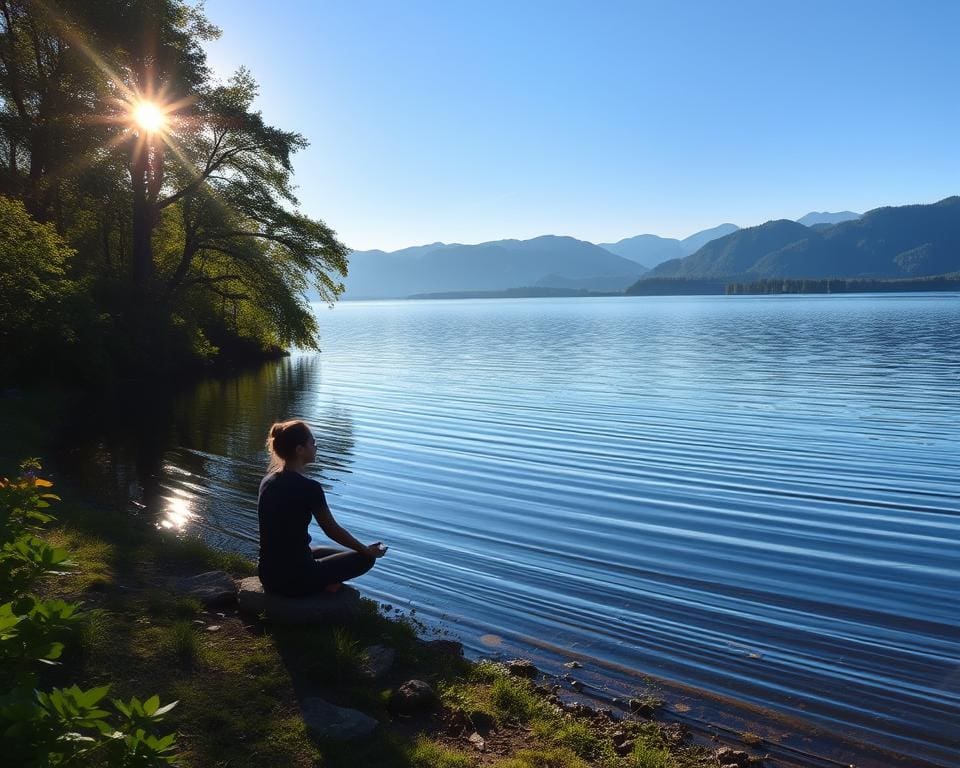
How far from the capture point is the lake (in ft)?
27.2

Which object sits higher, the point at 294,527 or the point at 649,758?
the point at 294,527

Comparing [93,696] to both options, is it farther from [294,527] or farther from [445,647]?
[445,647]

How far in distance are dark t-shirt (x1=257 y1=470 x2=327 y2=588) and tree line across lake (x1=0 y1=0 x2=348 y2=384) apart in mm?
21359

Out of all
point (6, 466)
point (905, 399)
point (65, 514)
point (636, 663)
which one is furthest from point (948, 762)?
point (905, 399)

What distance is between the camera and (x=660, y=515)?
14070mm

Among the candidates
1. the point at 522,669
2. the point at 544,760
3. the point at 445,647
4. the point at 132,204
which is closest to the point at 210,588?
the point at 445,647

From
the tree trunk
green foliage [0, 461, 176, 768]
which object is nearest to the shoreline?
green foliage [0, 461, 176, 768]

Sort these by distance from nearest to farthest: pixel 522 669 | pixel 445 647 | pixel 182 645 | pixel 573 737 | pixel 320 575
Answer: pixel 573 737 < pixel 182 645 < pixel 320 575 < pixel 522 669 < pixel 445 647

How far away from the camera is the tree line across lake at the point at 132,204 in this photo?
26.5 metres

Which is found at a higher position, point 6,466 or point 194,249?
point 194,249

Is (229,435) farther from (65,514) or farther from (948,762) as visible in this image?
(948,762)

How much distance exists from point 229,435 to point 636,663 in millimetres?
17958

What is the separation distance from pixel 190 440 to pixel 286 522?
54.4 feet

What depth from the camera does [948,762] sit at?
637 centimetres
